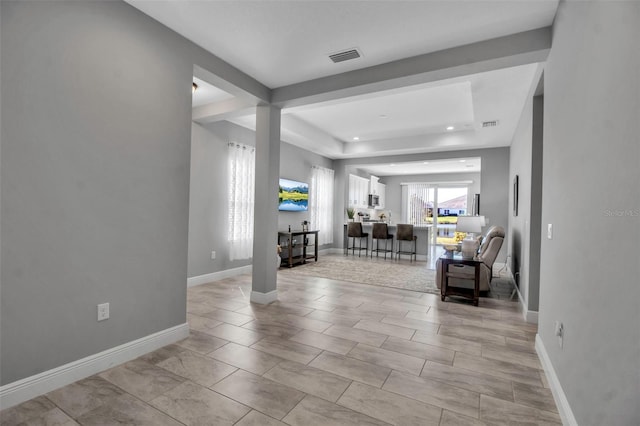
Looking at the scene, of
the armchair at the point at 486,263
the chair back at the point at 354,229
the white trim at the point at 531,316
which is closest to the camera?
the white trim at the point at 531,316

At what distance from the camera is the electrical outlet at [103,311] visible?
7.33 ft

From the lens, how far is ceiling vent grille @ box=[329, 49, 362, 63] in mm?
2996

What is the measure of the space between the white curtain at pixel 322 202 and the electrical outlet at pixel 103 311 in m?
5.63

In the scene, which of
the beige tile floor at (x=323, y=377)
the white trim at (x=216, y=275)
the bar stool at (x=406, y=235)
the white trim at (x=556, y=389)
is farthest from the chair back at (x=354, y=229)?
the white trim at (x=556, y=389)

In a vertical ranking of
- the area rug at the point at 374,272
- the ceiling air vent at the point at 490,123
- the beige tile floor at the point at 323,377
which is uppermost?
the ceiling air vent at the point at 490,123

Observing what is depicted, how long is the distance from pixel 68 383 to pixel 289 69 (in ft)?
10.8

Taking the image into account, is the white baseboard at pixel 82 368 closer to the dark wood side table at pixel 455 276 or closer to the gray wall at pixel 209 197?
the gray wall at pixel 209 197

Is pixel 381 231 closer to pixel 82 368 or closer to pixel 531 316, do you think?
pixel 531 316

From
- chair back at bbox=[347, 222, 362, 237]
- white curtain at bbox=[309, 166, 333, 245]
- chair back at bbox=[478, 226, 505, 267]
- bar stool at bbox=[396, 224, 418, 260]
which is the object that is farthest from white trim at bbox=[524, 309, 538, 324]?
white curtain at bbox=[309, 166, 333, 245]

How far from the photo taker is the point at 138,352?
245 centimetres

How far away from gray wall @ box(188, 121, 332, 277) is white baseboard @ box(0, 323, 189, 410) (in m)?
2.22

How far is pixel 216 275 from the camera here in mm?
5172

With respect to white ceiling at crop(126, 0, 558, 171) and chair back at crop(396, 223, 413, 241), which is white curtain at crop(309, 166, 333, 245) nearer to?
chair back at crop(396, 223, 413, 241)

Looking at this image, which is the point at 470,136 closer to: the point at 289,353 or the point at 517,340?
the point at 517,340
